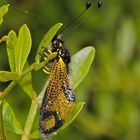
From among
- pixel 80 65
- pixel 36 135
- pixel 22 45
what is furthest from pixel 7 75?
pixel 80 65

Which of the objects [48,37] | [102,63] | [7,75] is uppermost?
[48,37]

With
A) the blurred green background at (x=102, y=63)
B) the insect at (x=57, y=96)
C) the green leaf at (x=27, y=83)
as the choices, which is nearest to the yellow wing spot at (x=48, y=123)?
the insect at (x=57, y=96)

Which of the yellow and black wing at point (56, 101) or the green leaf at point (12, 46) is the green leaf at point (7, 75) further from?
the yellow and black wing at point (56, 101)

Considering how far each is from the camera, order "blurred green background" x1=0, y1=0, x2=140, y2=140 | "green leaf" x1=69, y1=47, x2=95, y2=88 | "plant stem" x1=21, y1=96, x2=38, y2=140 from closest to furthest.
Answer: "plant stem" x1=21, y1=96, x2=38, y2=140, "green leaf" x1=69, y1=47, x2=95, y2=88, "blurred green background" x1=0, y1=0, x2=140, y2=140

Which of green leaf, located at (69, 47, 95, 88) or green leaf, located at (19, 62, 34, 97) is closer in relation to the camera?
green leaf, located at (19, 62, 34, 97)

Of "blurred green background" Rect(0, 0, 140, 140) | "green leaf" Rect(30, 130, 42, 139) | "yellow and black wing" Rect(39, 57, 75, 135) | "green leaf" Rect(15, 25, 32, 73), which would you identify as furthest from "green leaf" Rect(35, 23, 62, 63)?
"blurred green background" Rect(0, 0, 140, 140)

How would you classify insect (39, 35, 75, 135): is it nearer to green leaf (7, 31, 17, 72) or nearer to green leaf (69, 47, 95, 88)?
green leaf (69, 47, 95, 88)

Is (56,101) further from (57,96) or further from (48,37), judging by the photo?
(48,37)
